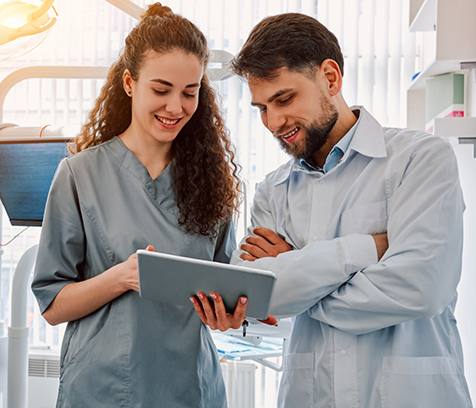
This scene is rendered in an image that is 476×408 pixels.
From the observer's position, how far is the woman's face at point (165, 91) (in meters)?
1.11

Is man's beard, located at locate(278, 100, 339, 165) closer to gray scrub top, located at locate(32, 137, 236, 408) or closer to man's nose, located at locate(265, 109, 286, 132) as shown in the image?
man's nose, located at locate(265, 109, 286, 132)

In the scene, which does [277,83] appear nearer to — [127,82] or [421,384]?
[127,82]

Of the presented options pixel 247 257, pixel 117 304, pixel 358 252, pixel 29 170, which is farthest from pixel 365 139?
pixel 29 170

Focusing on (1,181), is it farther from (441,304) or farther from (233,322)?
Result: (441,304)

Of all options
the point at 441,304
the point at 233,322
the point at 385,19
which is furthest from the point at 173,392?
the point at 385,19

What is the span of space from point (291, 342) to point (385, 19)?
2317mm

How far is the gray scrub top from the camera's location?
1.08 m

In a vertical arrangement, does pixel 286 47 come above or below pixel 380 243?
above

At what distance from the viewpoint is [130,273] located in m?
1.01

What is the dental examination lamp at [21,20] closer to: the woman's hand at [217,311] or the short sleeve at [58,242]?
the short sleeve at [58,242]

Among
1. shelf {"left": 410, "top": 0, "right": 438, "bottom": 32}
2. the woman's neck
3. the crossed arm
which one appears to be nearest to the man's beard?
the crossed arm

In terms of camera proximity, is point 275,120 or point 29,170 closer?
point 275,120

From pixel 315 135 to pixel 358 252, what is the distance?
1.05 feet

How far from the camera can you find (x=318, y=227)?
1.11 meters
